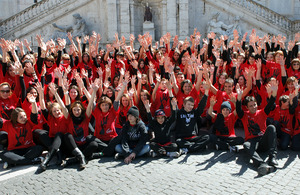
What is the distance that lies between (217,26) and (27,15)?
1244 cm

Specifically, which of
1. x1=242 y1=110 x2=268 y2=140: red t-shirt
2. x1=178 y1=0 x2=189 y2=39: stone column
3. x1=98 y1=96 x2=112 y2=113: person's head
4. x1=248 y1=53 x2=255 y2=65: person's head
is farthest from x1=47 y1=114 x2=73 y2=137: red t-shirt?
x1=178 y1=0 x2=189 y2=39: stone column

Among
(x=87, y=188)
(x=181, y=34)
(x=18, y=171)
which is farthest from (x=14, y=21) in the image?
(x=87, y=188)

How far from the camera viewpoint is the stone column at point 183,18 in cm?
1659

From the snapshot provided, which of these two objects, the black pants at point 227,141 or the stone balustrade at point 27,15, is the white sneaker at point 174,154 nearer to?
the black pants at point 227,141

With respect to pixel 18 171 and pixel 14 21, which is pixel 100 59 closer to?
pixel 18 171

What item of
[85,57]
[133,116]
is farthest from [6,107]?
[85,57]

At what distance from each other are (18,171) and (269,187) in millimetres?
4181

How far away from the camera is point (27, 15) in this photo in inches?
677

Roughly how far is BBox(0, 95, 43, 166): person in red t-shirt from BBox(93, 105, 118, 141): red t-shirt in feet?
3.81

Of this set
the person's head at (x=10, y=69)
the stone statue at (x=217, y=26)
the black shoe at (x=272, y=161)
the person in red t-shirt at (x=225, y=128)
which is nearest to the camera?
the black shoe at (x=272, y=161)

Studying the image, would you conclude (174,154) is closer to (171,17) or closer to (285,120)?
(285,120)

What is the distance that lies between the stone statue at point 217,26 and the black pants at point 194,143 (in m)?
12.0

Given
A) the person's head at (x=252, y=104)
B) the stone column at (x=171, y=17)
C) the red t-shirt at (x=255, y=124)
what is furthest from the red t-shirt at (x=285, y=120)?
the stone column at (x=171, y=17)

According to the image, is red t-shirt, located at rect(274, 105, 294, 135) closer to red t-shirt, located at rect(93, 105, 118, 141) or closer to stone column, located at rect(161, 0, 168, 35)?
red t-shirt, located at rect(93, 105, 118, 141)
